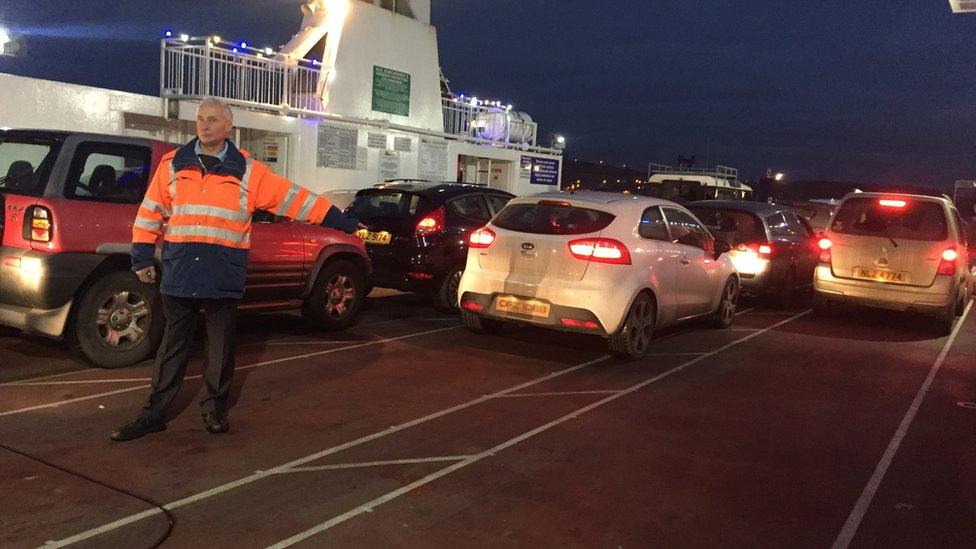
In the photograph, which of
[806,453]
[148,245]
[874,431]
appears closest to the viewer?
[148,245]

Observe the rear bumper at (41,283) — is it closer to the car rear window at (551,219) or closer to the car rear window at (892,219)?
the car rear window at (551,219)

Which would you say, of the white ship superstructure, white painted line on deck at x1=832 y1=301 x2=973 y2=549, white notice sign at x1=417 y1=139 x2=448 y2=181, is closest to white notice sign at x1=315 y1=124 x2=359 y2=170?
the white ship superstructure

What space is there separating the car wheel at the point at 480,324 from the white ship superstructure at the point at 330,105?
5.93 meters

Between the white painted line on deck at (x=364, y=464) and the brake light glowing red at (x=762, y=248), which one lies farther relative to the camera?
the brake light glowing red at (x=762, y=248)

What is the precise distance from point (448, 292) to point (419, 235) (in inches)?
33.0

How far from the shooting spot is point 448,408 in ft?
20.0

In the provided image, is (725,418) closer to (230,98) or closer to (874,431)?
(874,431)

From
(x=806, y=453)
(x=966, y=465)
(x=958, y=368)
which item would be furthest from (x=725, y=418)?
(x=958, y=368)

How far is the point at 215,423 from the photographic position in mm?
5195

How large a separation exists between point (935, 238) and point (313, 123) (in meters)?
9.51

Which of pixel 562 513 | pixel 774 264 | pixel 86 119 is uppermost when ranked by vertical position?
pixel 86 119

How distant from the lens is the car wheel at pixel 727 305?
32.4ft

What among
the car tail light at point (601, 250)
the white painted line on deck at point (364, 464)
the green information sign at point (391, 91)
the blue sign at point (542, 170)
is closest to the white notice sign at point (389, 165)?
the green information sign at point (391, 91)

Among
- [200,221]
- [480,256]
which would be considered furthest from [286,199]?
[480,256]
